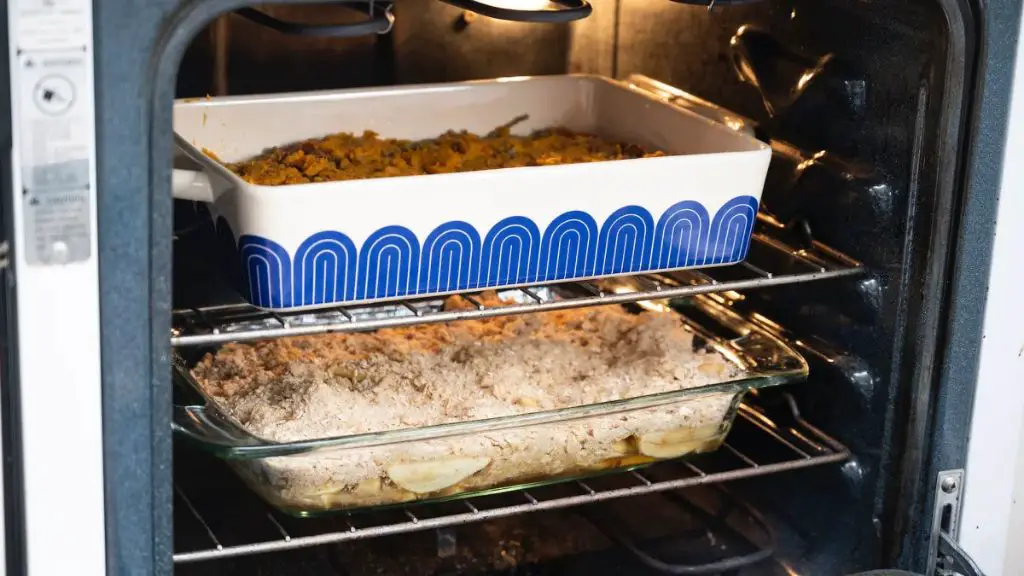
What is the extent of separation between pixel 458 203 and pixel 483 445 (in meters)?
0.24

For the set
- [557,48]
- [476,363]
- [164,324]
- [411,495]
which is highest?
[557,48]

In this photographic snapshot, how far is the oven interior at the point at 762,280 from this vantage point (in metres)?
1.24

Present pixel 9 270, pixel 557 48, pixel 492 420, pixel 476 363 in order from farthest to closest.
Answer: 1. pixel 557 48
2. pixel 476 363
3. pixel 492 420
4. pixel 9 270

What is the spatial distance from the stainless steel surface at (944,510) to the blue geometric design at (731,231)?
0.98 ft

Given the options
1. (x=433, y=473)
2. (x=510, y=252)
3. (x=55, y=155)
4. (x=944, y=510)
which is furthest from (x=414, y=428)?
(x=944, y=510)

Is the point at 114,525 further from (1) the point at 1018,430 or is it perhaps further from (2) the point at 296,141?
(1) the point at 1018,430

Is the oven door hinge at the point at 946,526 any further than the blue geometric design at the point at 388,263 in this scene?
Yes

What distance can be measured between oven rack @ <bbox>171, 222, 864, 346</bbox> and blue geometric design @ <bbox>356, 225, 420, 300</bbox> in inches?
1.1

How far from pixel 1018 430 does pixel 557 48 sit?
654mm

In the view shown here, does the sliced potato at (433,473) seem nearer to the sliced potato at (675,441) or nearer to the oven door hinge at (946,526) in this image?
the sliced potato at (675,441)

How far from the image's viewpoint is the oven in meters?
0.94

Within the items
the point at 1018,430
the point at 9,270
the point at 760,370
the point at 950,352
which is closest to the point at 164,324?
the point at 9,270

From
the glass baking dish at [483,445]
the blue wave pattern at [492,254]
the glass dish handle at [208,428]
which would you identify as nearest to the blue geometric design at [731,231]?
the blue wave pattern at [492,254]

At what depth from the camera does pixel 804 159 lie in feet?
4.53
